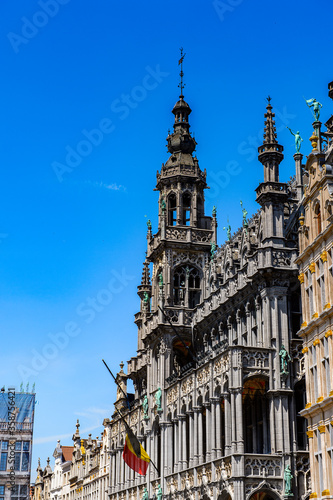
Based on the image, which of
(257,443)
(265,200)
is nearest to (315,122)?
(265,200)

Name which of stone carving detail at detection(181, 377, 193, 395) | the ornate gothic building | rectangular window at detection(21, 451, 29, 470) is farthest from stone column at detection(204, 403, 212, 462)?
rectangular window at detection(21, 451, 29, 470)

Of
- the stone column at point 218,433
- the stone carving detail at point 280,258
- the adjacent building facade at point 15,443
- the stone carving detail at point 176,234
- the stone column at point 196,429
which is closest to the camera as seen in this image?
the stone carving detail at point 280,258

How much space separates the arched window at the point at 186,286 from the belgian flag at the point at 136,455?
10.3 meters

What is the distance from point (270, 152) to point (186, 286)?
1557 centimetres

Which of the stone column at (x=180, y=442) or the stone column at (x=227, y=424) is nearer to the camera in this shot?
the stone column at (x=227, y=424)

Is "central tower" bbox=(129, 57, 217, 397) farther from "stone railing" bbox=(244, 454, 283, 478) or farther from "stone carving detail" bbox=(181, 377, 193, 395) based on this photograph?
Answer: "stone railing" bbox=(244, 454, 283, 478)

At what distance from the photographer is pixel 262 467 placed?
1684 inches

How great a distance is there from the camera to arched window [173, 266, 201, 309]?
60.2 m

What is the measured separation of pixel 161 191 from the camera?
63875 millimetres

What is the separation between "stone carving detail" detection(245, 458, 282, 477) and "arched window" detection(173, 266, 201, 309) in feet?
61.8

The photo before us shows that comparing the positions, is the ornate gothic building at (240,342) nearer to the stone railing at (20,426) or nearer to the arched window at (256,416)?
the arched window at (256,416)

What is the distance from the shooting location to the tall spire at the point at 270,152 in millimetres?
48000

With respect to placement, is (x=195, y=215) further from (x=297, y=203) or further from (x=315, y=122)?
(x=315, y=122)

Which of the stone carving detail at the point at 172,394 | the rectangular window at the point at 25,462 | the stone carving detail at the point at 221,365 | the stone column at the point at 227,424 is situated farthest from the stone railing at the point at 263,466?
the rectangular window at the point at 25,462
